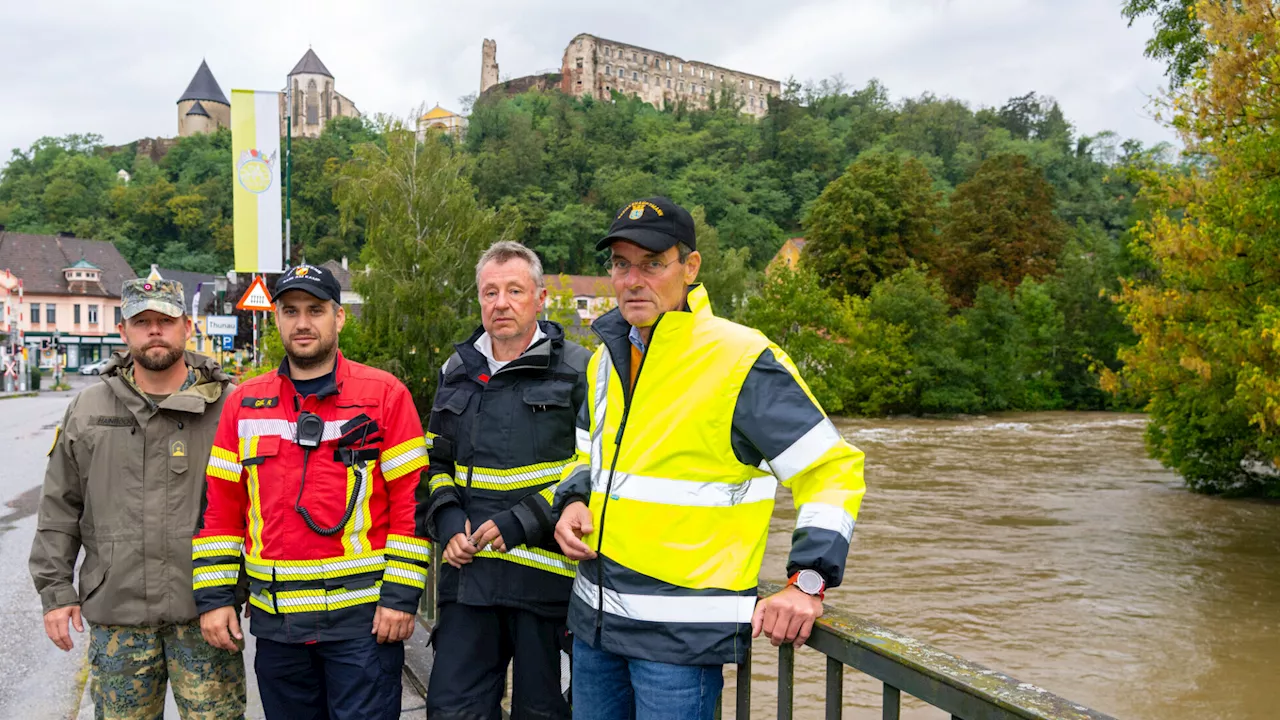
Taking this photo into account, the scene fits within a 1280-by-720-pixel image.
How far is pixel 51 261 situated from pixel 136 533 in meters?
72.2

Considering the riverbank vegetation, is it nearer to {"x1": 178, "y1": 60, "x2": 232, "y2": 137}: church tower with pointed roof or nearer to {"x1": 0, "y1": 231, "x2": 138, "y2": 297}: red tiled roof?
{"x1": 178, "y1": 60, "x2": 232, "y2": 137}: church tower with pointed roof

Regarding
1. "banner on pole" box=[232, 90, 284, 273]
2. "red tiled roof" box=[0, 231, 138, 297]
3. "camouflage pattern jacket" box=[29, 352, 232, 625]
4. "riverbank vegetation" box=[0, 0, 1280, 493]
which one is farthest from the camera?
"red tiled roof" box=[0, 231, 138, 297]

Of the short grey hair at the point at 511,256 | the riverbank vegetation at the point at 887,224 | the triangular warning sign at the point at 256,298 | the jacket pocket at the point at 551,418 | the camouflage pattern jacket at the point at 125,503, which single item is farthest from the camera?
the triangular warning sign at the point at 256,298

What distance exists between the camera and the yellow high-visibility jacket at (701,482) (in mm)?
2285

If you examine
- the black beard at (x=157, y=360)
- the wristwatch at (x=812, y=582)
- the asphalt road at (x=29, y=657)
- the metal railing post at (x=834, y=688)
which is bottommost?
the asphalt road at (x=29, y=657)

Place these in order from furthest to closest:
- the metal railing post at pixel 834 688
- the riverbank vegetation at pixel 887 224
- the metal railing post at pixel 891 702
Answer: the riverbank vegetation at pixel 887 224, the metal railing post at pixel 834 688, the metal railing post at pixel 891 702

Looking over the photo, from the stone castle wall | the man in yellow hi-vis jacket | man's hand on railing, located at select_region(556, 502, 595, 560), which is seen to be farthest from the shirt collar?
the stone castle wall

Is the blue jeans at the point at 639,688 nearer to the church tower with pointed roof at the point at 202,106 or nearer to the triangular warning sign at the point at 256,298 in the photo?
the triangular warning sign at the point at 256,298

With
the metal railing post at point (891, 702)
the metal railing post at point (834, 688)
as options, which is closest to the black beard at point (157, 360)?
the metal railing post at point (834, 688)

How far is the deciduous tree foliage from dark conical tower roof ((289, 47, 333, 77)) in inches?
4545

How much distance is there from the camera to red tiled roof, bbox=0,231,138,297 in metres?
62.8

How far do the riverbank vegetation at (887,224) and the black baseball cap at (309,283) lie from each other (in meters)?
9.69

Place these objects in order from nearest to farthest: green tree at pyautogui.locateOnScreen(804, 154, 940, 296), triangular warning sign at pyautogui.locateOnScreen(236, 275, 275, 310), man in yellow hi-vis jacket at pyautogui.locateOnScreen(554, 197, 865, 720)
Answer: man in yellow hi-vis jacket at pyautogui.locateOnScreen(554, 197, 865, 720)
triangular warning sign at pyautogui.locateOnScreen(236, 275, 275, 310)
green tree at pyautogui.locateOnScreen(804, 154, 940, 296)

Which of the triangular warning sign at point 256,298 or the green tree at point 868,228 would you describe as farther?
the green tree at point 868,228
